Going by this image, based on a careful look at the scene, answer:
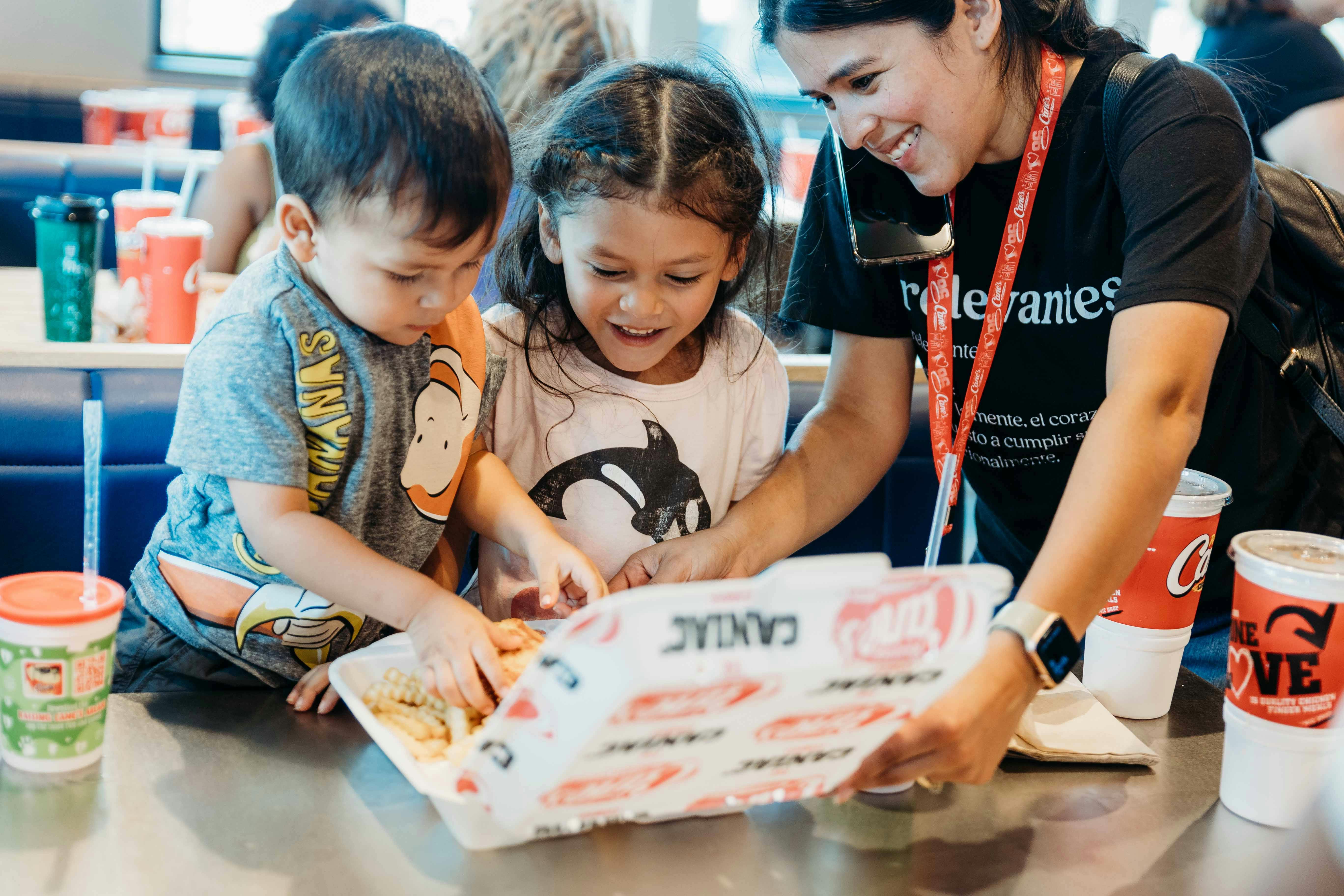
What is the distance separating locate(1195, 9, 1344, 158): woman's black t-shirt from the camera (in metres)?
2.16

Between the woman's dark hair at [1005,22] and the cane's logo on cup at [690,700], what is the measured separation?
75cm

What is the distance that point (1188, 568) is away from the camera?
112cm

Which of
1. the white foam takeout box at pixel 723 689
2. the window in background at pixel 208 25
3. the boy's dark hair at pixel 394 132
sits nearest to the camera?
the white foam takeout box at pixel 723 689

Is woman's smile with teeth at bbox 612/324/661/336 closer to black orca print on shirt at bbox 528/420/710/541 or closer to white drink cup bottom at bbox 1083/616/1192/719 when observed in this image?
black orca print on shirt at bbox 528/420/710/541

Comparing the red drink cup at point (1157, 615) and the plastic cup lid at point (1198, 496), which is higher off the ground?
the plastic cup lid at point (1198, 496)

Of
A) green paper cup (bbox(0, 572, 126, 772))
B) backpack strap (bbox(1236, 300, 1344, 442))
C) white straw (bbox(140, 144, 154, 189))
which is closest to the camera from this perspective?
green paper cup (bbox(0, 572, 126, 772))

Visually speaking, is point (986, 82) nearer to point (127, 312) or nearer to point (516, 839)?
point (516, 839)

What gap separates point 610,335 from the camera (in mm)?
1340

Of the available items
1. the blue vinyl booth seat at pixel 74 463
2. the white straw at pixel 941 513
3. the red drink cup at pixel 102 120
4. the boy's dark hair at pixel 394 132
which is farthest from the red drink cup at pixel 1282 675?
the red drink cup at pixel 102 120

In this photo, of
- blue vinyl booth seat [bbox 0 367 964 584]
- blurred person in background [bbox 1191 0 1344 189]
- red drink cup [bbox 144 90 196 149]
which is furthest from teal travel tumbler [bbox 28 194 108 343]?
red drink cup [bbox 144 90 196 149]

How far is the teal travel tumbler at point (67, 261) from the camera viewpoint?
6.03 ft

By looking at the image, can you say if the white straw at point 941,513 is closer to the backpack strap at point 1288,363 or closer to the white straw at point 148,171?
the backpack strap at point 1288,363

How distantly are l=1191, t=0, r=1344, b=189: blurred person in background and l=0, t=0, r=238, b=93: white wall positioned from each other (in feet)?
16.9

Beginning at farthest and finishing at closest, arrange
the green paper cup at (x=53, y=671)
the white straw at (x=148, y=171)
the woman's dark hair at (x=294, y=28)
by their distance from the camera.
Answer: the white straw at (x=148, y=171) < the woman's dark hair at (x=294, y=28) < the green paper cup at (x=53, y=671)
